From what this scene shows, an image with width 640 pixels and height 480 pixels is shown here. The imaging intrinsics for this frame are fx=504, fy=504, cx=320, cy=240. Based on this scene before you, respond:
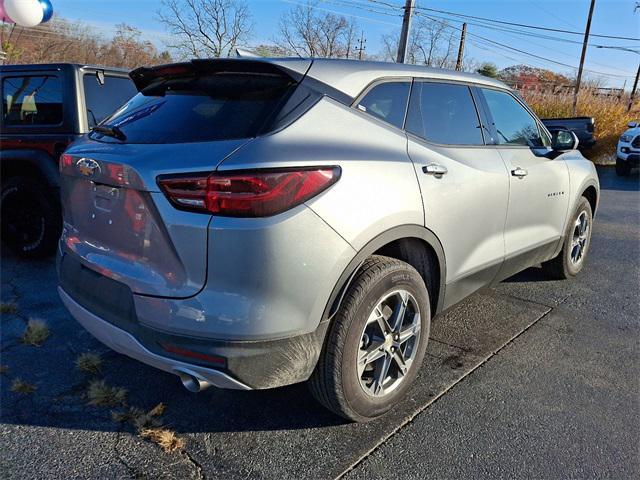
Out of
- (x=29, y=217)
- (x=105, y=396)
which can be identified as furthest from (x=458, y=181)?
(x=29, y=217)

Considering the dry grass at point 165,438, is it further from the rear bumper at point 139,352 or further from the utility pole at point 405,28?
the utility pole at point 405,28

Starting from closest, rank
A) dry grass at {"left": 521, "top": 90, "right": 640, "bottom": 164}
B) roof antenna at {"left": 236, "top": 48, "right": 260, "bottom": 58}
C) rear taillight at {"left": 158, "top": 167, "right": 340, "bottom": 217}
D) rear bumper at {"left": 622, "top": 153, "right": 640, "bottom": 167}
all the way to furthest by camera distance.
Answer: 1. rear taillight at {"left": 158, "top": 167, "right": 340, "bottom": 217}
2. roof antenna at {"left": 236, "top": 48, "right": 260, "bottom": 58}
3. rear bumper at {"left": 622, "top": 153, "right": 640, "bottom": 167}
4. dry grass at {"left": 521, "top": 90, "right": 640, "bottom": 164}

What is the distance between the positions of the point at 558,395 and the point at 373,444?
1.18 meters

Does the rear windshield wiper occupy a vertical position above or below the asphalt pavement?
above

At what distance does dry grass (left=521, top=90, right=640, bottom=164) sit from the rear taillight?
15.7 metres

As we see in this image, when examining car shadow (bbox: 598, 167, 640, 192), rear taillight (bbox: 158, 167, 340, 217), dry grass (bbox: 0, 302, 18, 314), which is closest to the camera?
rear taillight (bbox: 158, 167, 340, 217)

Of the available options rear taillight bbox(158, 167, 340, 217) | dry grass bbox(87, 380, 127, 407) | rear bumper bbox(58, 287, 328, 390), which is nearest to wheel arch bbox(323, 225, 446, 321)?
rear bumper bbox(58, 287, 328, 390)

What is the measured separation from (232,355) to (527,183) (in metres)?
2.53

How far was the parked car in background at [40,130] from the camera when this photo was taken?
15.2 ft

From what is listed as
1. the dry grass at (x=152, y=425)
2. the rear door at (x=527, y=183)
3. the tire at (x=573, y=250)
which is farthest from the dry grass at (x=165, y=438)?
the tire at (x=573, y=250)

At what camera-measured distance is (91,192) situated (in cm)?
237

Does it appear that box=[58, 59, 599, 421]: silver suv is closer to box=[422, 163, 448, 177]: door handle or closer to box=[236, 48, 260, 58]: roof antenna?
box=[422, 163, 448, 177]: door handle

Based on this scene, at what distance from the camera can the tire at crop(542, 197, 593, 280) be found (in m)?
4.47

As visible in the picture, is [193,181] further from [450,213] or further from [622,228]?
[622,228]
